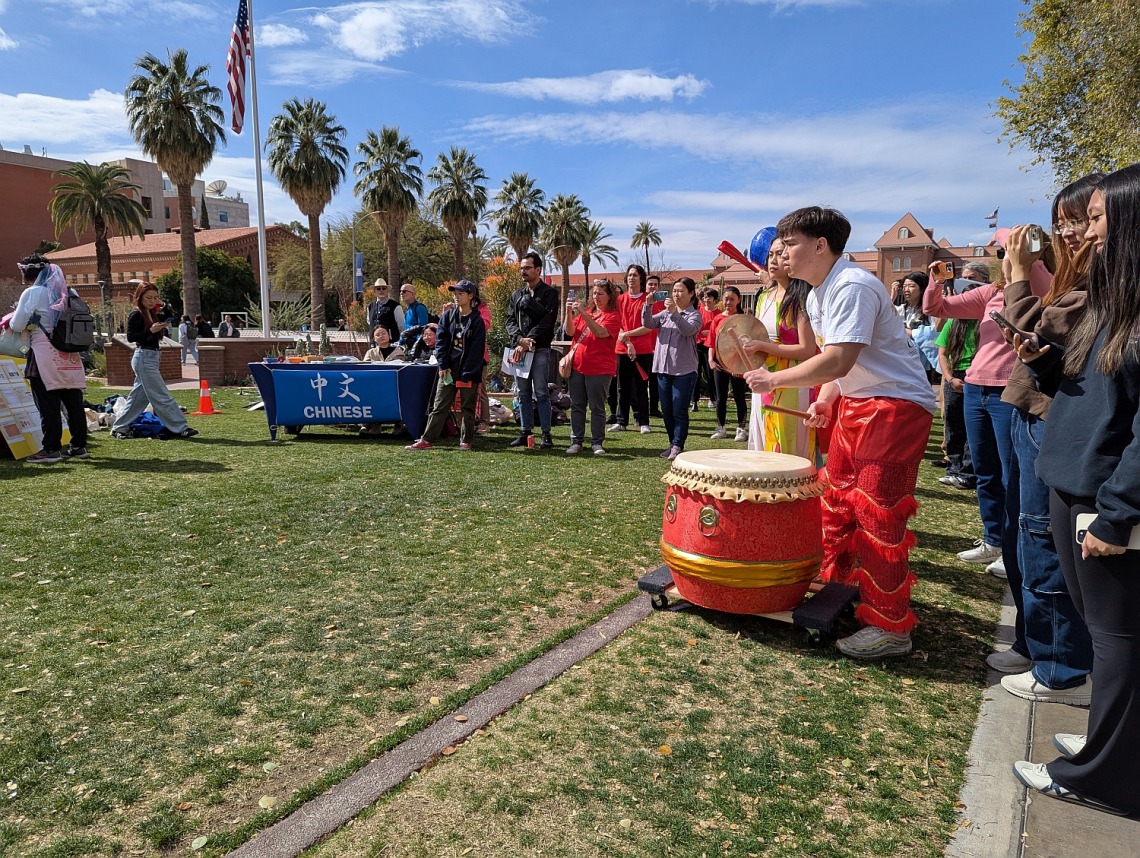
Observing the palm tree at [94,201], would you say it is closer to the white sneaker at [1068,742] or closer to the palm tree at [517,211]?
the palm tree at [517,211]

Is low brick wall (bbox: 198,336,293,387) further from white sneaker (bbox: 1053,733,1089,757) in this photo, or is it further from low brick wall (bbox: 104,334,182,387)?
white sneaker (bbox: 1053,733,1089,757)

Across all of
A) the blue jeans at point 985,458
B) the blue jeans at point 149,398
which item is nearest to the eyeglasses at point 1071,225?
the blue jeans at point 985,458

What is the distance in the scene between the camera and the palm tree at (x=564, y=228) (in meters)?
60.3

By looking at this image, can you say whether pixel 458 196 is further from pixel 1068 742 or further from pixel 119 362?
pixel 1068 742

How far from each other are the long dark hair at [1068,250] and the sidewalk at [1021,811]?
64.6 inches

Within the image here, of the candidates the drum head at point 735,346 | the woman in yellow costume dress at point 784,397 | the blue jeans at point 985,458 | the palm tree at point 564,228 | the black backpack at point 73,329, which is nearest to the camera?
the drum head at point 735,346

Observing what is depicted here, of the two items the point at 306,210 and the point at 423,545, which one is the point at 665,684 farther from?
the point at 306,210

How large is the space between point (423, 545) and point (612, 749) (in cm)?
281

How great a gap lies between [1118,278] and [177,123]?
1567 inches

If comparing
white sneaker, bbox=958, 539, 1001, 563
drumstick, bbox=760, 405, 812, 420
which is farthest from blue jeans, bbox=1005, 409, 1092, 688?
white sneaker, bbox=958, 539, 1001, 563

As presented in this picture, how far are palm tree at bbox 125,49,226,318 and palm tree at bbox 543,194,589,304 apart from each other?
29053 mm

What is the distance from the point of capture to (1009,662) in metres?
3.47

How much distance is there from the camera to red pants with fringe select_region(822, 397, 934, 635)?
339 centimetres

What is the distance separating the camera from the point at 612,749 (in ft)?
9.04
